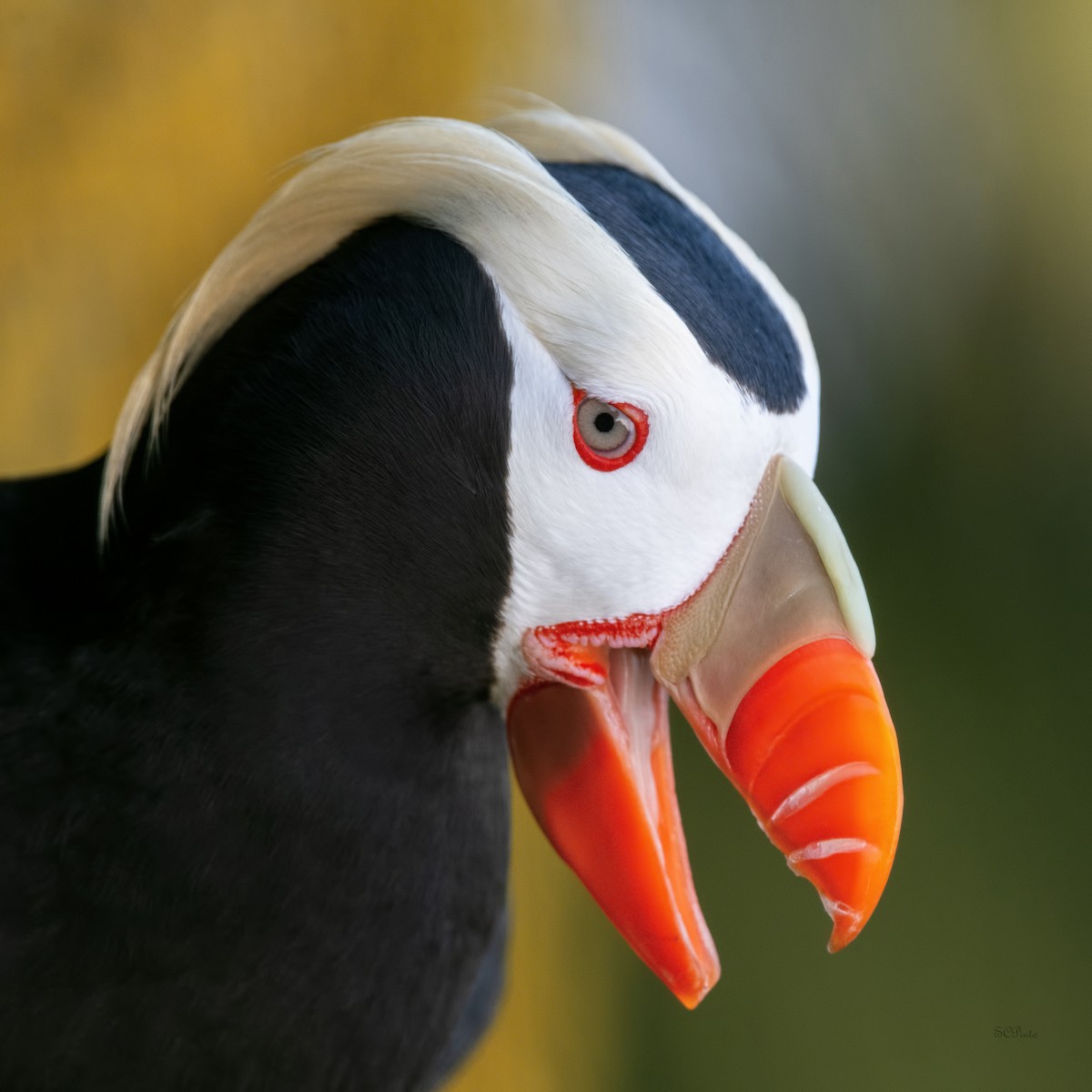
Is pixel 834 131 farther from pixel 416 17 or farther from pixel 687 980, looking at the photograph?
pixel 687 980

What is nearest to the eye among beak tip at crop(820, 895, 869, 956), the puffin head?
the puffin head

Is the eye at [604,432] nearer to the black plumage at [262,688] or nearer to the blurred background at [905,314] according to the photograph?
the black plumage at [262,688]

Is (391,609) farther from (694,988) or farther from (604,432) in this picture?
(694,988)

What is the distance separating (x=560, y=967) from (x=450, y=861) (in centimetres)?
103

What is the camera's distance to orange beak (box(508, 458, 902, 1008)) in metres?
0.51

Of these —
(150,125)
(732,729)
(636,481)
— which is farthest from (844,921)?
(150,125)

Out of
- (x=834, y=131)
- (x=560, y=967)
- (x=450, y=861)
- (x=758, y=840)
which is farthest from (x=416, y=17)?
(x=560, y=967)

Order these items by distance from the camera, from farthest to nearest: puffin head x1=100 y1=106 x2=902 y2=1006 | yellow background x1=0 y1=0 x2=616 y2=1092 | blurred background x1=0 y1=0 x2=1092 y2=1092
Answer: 1. blurred background x1=0 y1=0 x2=1092 y2=1092
2. yellow background x1=0 y1=0 x2=616 y2=1092
3. puffin head x1=100 y1=106 x2=902 y2=1006

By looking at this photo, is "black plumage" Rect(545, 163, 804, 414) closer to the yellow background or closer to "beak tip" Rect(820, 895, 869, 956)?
"beak tip" Rect(820, 895, 869, 956)

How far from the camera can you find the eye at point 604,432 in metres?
0.52

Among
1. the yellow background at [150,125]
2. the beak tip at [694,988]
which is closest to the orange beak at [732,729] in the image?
the beak tip at [694,988]

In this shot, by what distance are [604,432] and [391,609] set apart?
0.44 ft

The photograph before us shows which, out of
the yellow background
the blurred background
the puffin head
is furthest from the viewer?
the blurred background

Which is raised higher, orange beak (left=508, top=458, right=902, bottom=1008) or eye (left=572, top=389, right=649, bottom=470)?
eye (left=572, top=389, right=649, bottom=470)
